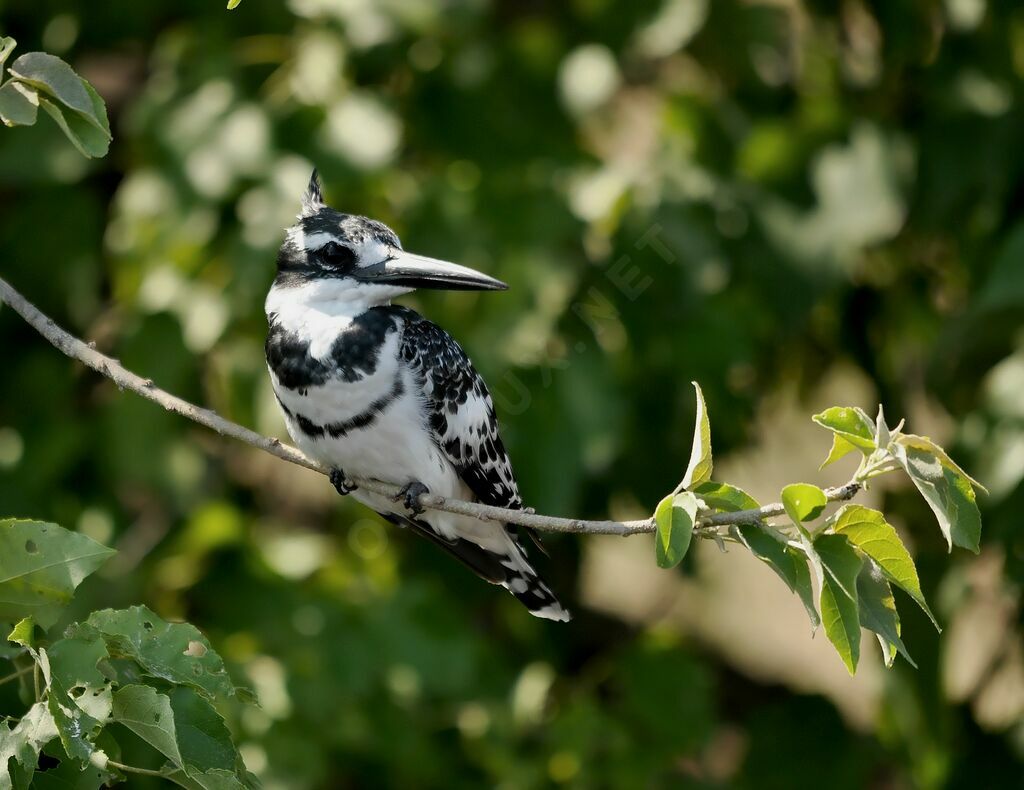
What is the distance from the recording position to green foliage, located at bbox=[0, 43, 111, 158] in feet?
4.85

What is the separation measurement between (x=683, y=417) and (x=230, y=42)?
55.6 inches

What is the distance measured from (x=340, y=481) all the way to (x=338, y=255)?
0.40 metres

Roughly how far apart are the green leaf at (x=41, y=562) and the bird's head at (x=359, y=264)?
90cm

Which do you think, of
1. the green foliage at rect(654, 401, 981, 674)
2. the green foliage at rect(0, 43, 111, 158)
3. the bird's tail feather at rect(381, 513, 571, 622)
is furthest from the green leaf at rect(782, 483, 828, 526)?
the bird's tail feather at rect(381, 513, 571, 622)

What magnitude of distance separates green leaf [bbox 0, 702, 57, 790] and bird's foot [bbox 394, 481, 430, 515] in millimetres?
913

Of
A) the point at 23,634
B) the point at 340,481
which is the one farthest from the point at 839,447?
the point at 340,481

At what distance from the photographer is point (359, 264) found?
7.73 feet

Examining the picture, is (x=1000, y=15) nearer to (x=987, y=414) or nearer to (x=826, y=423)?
(x=987, y=414)

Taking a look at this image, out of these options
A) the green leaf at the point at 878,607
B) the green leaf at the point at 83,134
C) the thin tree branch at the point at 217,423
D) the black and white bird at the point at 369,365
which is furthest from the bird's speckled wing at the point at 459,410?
the green leaf at the point at 878,607

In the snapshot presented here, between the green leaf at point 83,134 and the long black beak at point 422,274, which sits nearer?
the green leaf at point 83,134

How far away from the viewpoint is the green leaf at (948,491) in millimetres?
1356

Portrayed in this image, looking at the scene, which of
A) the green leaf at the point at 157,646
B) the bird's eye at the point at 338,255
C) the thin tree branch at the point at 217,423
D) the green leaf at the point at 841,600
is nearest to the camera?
the green leaf at the point at 841,600

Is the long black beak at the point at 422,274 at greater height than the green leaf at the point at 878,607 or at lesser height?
lesser

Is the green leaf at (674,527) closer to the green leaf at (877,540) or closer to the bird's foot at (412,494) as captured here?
the green leaf at (877,540)
